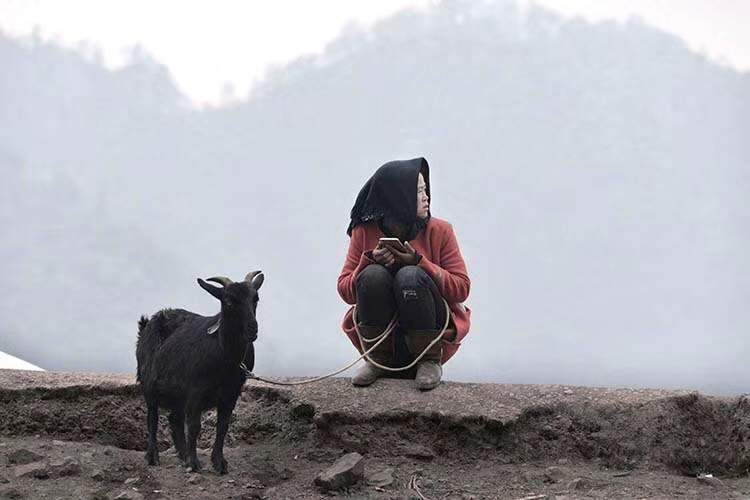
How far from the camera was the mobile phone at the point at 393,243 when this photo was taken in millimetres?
5773

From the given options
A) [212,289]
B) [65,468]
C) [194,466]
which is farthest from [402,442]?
[65,468]

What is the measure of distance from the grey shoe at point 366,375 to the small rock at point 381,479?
2.62 feet

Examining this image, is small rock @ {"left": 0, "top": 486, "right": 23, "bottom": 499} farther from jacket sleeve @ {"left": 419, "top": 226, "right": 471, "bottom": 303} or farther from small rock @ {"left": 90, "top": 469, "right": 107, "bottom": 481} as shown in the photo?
jacket sleeve @ {"left": 419, "top": 226, "right": 471, "bottom": 303}

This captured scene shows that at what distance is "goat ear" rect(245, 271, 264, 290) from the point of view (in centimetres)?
496

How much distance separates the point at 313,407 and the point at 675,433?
248 cm

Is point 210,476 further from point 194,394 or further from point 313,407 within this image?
point 313,407

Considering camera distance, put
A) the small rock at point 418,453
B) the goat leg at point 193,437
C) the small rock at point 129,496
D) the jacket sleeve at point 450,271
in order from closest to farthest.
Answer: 1. the small rock at point 129,496
2. the goat leg at point 193,437
3. the small rock at point 418,453
4. the jacket sleeve at point 450,271

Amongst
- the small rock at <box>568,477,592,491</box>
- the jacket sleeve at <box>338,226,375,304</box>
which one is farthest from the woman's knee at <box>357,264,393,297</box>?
the small rock at <box>568,477,592,491</box>

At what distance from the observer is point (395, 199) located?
6016 mm

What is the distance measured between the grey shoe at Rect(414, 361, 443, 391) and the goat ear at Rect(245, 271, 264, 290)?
1547 millimetres

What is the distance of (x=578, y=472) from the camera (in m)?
5.51

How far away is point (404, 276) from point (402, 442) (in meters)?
1.10

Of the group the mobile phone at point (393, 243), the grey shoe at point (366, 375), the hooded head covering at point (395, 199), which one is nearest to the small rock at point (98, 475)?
the grey shoe at point (366, 375)

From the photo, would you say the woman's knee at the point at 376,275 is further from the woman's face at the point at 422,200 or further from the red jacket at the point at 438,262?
the woman's face at the point at 422,200
